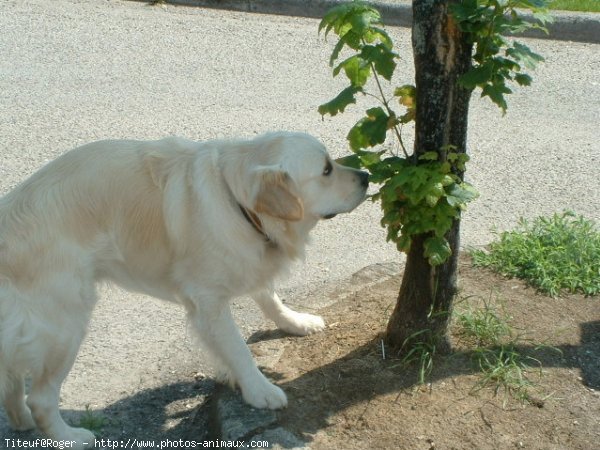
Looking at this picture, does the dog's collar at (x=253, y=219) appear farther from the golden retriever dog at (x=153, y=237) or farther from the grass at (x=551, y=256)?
the grass at (x=551, y=256)

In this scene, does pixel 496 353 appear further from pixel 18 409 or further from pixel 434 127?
pixel 18 409

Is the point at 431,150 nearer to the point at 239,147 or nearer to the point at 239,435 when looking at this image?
the point at 239,147

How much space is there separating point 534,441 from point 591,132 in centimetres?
415

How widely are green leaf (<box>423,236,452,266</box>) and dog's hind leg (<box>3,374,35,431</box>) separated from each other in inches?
71.0

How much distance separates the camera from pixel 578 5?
9.29 m

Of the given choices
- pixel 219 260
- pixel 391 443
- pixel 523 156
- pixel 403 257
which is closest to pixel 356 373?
pixel 391 443

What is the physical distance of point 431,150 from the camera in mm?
3455

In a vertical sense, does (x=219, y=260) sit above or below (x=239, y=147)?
below

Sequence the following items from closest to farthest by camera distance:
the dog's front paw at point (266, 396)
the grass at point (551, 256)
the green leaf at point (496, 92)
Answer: the green leaf at point (496, 92) → the dog's front paw at point (266, 396) → the grass at point (551, 256)

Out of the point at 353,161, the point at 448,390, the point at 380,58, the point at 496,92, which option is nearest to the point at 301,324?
the point at 448,390

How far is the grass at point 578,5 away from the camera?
9.16 meters

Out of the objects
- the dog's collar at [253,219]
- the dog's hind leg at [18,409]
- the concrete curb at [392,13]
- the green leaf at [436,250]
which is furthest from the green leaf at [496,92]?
the concrete curb at [392,13]

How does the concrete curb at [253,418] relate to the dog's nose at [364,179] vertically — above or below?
below

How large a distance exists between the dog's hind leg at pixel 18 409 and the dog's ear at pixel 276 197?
127 cm
